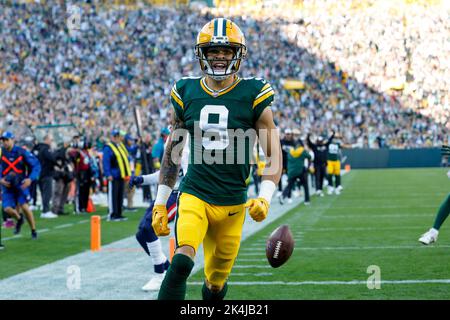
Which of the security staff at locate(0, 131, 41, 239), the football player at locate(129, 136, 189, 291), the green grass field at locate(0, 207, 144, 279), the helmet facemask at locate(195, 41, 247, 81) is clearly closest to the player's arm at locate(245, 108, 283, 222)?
the helmet facemask at locate(195, 41, 247, 81)

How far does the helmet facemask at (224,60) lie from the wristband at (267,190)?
71 centimetres

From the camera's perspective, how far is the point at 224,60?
5.11 metres

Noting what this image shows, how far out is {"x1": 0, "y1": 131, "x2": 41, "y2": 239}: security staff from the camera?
12141mm

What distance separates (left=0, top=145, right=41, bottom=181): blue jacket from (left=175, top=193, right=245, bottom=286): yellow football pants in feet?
24.5

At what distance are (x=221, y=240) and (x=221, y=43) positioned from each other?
1.22 metres

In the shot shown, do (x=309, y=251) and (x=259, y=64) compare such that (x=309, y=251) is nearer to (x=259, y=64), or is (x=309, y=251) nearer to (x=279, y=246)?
(x=279, y=246)

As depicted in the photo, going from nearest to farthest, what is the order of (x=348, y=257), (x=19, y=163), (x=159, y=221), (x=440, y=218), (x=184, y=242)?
(x=184, y=242), (x=159, y=221), (x=348, y=257), (x=440, y=218), (x=19, y=163)

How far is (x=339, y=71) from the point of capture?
40.5m

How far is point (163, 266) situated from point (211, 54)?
298 cm

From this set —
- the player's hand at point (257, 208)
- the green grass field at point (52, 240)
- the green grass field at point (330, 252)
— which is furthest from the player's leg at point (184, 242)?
the green grass field at point (52, 240)

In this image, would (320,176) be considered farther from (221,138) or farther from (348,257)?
(221,138)

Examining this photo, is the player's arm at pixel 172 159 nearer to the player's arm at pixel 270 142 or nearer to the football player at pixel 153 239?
the player's arm at pixel 270 142

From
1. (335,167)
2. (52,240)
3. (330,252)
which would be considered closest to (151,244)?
(330,252)

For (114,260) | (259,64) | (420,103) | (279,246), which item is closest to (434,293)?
(279,246)
